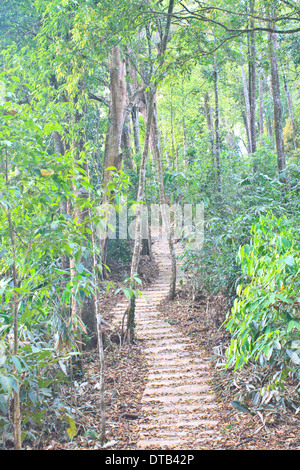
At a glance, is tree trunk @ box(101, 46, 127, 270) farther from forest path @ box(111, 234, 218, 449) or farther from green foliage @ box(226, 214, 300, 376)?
green foliage @ box(226, 214, 300, 376)

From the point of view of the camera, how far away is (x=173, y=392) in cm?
415

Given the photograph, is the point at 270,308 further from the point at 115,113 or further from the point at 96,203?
the point at 115,113

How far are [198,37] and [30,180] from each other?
14.5 feet

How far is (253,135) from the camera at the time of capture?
10.6 meters

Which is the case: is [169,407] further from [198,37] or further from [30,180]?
[198,37]

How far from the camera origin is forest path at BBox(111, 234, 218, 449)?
10.4ft

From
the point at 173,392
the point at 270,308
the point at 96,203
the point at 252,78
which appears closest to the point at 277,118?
the point at 252,78

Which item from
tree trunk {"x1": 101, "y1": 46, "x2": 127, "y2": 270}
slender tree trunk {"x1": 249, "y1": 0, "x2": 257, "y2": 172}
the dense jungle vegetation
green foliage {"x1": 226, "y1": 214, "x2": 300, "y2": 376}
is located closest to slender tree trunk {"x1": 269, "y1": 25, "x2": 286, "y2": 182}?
the dense jungle vegetation

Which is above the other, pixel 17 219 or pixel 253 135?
pixel 253 135

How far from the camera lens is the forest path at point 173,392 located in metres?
3.16

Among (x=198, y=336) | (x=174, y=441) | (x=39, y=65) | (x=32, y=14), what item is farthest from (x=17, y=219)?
(x=32, y=14)

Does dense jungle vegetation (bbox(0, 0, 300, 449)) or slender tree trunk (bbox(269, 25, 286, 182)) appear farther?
slender tree trunk (bbox(269, 25, 286, 182))

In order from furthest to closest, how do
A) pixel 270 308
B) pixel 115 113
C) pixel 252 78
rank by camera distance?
pixel 252 78, pixel 115 113, pixel 270 308

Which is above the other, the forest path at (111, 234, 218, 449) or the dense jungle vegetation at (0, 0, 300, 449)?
the dense jungle vegetation at (0, 0, 300, 449)
